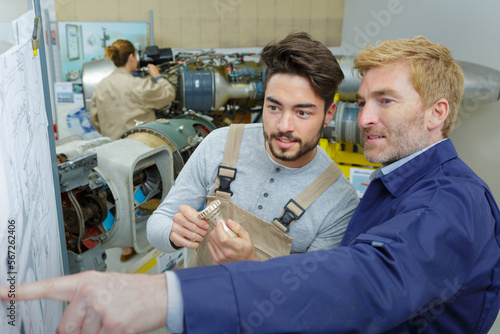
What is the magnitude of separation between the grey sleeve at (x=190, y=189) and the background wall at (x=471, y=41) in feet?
7.52

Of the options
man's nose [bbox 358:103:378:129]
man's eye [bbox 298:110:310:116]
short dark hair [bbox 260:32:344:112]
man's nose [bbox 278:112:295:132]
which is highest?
short dark hair [bbox 260:32:344:112]

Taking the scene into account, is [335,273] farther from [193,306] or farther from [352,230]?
[352,230]

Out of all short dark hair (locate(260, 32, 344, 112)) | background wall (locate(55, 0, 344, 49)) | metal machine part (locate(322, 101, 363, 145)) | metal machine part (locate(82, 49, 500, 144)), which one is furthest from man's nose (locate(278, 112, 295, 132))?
background wall (locate(55, 0, 344, 49))

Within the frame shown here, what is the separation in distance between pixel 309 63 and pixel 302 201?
1.65 ft

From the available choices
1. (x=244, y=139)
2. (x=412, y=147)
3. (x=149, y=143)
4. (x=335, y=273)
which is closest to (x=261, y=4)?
(x=149, y=143)

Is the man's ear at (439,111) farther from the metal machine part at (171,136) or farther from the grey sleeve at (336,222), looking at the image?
the metal machine part at (171,136)

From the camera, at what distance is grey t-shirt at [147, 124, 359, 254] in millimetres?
1477

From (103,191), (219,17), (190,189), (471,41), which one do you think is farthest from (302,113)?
(219,17)

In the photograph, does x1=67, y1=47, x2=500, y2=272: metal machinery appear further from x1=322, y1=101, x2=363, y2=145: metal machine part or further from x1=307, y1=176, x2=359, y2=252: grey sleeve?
x1=307, y1=176, x2=359, y2=252: grey sleeve

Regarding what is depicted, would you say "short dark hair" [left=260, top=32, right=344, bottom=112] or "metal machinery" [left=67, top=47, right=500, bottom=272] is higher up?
"short dark hair" [left=260, top=32, right=344, bottom=112]

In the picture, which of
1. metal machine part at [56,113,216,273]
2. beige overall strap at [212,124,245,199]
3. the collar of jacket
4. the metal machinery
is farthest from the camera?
the metal machinery

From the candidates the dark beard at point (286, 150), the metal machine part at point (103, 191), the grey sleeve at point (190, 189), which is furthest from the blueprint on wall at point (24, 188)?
the dark beard at point (286, 150)

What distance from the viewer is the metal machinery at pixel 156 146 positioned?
1868mm

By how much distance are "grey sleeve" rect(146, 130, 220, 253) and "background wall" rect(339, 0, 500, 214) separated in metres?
2.29
